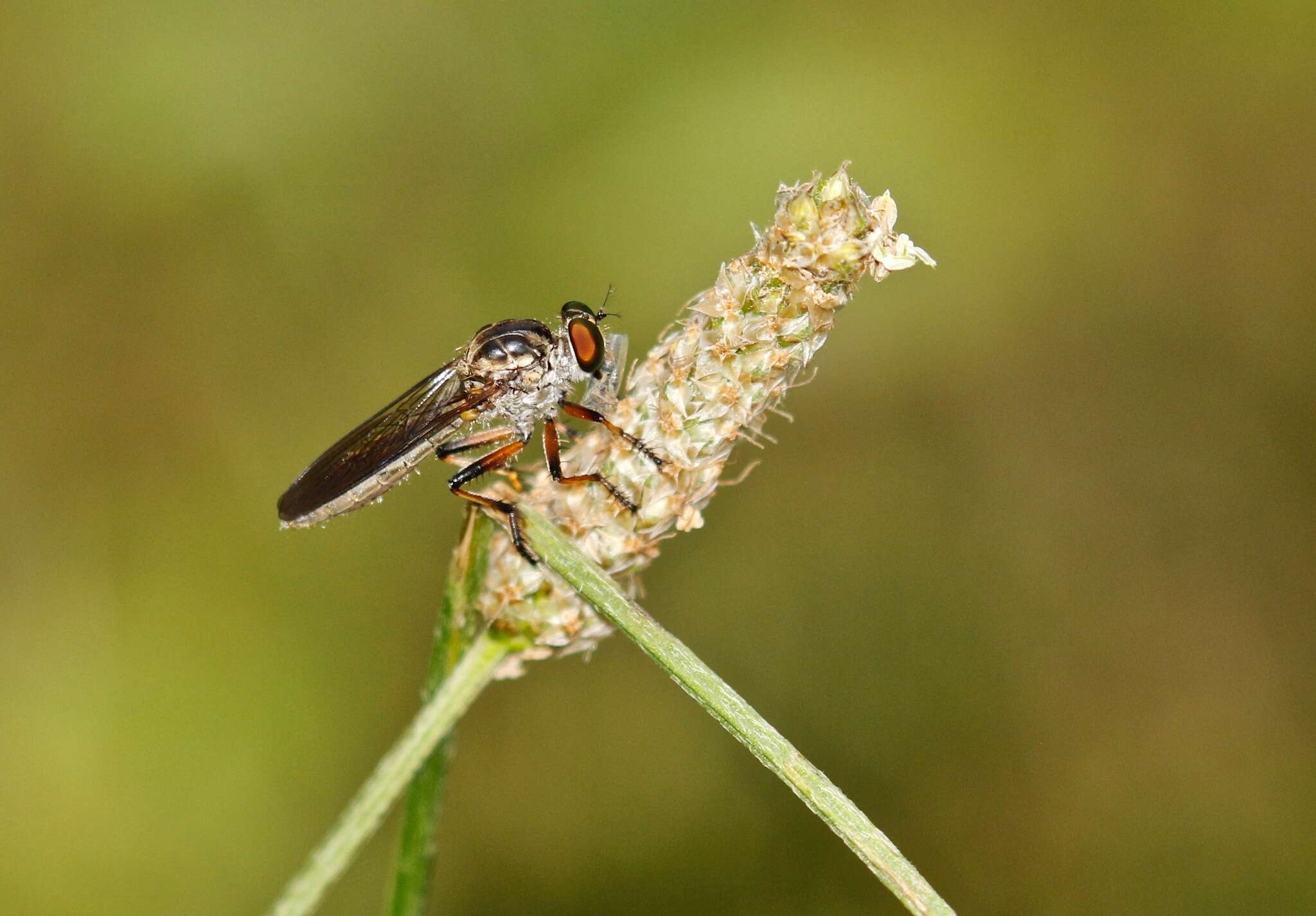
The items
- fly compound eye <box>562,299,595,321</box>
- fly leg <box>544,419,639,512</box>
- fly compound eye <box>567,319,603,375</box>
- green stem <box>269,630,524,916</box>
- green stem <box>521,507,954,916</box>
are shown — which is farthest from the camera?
fly compound eye <box>562,299,595,321</box>

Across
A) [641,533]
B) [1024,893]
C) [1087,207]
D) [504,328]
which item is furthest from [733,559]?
[641,533]

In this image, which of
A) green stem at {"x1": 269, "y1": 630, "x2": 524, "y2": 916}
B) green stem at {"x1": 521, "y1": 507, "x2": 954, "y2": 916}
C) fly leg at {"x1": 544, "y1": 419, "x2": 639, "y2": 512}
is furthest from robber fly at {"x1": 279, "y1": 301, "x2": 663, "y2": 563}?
green stem at {"x1": 521, "y1": 507, "x2": 954, "y2": 916}

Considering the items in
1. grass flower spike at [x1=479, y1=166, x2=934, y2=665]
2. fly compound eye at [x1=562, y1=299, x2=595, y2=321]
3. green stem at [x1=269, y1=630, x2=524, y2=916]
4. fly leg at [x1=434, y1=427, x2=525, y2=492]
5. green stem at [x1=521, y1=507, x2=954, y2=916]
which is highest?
fly compound eye at [x1=562, y1=299, x2=595, y2=321]

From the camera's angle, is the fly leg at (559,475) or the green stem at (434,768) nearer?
the green stem at (434,768)

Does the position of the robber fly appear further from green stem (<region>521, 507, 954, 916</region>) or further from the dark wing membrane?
green stem (<region>521, 507, 954, 916</region>)

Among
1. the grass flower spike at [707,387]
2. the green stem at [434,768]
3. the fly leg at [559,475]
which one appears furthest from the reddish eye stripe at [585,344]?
the green stem at [434,768]

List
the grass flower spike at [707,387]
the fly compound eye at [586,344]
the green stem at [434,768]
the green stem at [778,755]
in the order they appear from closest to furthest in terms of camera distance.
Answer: the green stem at [778,755]
the grass flower spike at [707,387]
the green stem at [434,768]
the fly compound eye at [586,344]

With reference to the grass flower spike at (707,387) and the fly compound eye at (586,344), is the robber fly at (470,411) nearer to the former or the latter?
the fly compound eye at (586,344)

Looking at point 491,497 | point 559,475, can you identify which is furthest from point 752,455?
point 491,497
